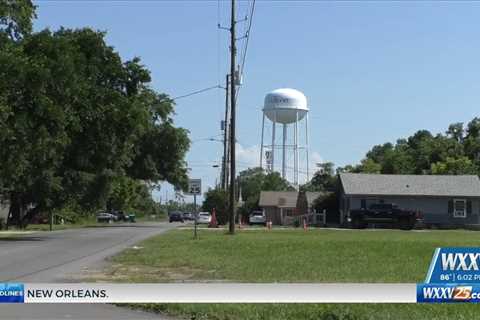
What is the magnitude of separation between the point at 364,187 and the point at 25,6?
119 ft

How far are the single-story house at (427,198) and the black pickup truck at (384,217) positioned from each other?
7.85 m

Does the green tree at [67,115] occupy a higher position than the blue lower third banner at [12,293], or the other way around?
the green tree at [67,115]

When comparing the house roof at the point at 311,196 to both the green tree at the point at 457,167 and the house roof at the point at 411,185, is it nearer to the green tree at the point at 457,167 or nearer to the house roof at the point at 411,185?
the house roof at the point at 411,185

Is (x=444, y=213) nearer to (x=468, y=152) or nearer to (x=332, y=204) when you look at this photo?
(x=332, y=204)

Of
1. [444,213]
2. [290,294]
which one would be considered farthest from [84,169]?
[290,294]

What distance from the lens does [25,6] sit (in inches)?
1412

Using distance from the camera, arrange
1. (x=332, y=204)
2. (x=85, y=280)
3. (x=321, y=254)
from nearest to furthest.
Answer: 1. (x=85, y=280)
2. (x=321, y=254)
3. (x=332, y=204)

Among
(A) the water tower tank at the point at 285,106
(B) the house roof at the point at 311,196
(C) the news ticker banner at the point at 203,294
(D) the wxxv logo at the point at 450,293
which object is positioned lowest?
(C) the news ticker banner at the point at 203,294

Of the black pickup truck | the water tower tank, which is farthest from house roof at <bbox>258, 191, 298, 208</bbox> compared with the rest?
the black pickup truck

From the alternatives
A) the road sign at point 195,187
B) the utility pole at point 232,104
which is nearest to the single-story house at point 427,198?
the utility pole at point 232,104

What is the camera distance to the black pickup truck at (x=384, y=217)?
54.4m

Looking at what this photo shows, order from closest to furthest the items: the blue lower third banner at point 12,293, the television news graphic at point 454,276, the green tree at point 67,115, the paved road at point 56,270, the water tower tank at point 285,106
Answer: the television news graphic at point 454,276, the blue lower third banner at point 12,293, the paved road at point 56,270, the green tree at point 67,115, the water tower tank at point 285,106

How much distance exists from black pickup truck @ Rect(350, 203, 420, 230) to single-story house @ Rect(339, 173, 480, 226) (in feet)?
25.8

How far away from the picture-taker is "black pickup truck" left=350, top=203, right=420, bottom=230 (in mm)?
54438
